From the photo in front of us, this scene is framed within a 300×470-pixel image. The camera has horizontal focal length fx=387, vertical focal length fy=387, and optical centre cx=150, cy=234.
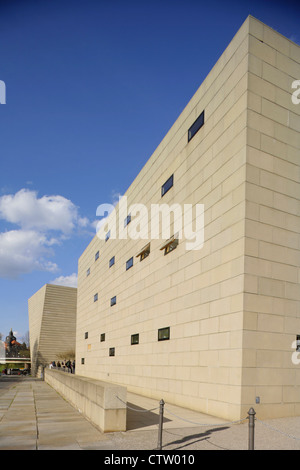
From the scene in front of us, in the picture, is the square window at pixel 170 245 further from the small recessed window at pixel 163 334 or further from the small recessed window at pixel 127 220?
the small recessed window at pixel 127 220

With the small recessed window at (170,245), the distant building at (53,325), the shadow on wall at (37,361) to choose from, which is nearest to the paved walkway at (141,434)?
the small recessed window at (170,245)

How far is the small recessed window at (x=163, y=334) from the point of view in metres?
19.4

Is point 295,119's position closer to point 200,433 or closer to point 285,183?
point 285,183

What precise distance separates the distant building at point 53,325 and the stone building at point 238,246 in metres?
68.3

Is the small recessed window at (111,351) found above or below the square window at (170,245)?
below

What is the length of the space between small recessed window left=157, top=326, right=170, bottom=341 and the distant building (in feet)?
224

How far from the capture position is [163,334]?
20.0 m

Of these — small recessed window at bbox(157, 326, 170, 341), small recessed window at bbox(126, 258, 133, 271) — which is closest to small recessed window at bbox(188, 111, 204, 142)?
small recessed window at bbox(157, 326, 170, 341)

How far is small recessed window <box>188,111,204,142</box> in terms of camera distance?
17758 millimetres

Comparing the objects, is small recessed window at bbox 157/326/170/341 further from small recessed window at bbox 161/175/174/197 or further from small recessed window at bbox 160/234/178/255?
small recessed window at bbox 161/175/174/197

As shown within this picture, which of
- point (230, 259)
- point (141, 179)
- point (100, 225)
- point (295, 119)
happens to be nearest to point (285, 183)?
point (295, 119)

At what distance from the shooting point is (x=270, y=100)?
1466 centimetres

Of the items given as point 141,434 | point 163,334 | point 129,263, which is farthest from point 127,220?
point 141,434

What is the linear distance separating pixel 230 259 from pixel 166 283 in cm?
667
